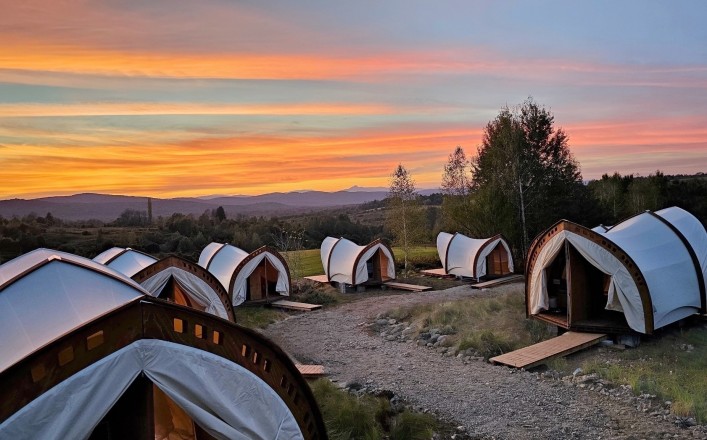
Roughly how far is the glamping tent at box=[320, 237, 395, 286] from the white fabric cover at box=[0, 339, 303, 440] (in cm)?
1842

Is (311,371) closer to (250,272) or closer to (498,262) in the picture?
(250,272)

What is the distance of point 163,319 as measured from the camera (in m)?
4.07

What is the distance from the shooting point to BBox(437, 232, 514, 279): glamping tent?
80.4 feet

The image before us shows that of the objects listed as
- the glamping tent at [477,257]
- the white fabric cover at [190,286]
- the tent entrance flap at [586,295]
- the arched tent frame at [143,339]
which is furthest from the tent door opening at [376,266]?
the arched tent frame at [143,339]

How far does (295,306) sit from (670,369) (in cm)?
1262

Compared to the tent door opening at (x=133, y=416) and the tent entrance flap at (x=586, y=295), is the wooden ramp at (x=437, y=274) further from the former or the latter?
the tent door opening at (x=133, y=416)

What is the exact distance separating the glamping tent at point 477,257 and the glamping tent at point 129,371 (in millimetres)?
20081

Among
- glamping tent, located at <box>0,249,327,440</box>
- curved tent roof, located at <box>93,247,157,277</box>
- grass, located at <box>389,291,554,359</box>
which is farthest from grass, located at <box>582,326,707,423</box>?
curved tent roof, located at <box>93,247,157,277</box>

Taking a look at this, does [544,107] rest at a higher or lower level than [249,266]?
higher

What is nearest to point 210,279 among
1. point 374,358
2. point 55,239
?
point 374,358

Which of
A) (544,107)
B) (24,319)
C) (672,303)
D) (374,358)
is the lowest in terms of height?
(374,358)

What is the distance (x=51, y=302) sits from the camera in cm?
538

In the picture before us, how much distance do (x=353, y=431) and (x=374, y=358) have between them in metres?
4.73

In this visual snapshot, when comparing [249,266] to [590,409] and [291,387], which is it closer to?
[590,409]
